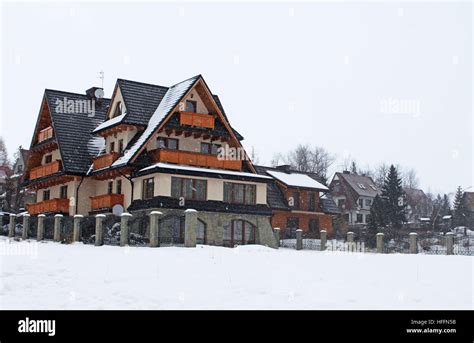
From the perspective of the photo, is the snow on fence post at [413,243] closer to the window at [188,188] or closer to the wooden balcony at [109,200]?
the window at [188,188]

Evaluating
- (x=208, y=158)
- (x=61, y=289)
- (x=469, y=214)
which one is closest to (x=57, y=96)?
(x=208, y=158)

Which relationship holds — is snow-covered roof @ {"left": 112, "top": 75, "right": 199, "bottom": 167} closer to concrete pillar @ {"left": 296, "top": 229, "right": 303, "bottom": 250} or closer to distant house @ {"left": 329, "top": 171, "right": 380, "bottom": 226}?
concrete pillar @ {"left": 296, "top": 229, "right": 303, "bottom": 250}

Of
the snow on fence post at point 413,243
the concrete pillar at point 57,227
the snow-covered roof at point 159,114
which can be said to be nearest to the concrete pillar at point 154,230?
the concrete pillar at point 57,227

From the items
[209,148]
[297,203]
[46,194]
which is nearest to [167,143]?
[209,148]

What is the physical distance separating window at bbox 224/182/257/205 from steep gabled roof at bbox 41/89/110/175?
9.78m

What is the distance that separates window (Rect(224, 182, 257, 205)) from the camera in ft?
129

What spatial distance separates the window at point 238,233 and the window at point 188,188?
8.26 ft

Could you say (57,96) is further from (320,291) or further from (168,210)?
(320,291)

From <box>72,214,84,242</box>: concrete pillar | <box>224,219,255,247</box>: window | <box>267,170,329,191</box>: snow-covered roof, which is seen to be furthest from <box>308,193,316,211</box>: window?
<box>72,214,84,242</box>: concrete pillar

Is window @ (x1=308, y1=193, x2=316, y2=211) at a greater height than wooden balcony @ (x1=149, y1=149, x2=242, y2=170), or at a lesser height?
lesser

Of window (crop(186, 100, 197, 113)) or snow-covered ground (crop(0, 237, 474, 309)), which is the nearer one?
snow-covered ground (crop(0, 237, 474, 309))

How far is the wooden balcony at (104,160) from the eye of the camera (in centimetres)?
3975

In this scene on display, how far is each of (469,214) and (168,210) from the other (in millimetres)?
53944

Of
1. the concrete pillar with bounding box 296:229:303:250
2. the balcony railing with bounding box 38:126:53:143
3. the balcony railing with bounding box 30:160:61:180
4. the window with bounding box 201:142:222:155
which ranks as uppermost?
the balcony railing with bounding box 38:126:53:143
